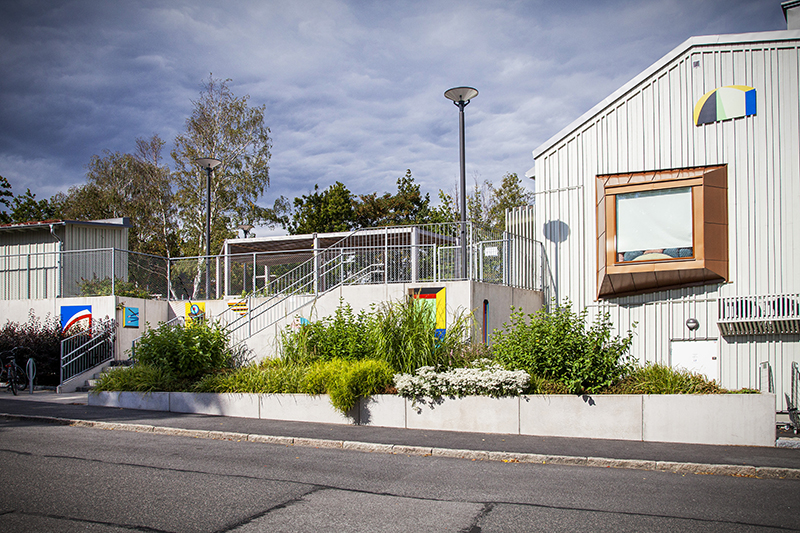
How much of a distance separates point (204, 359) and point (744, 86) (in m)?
14.0

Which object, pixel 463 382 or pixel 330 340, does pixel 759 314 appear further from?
pixel 330 340

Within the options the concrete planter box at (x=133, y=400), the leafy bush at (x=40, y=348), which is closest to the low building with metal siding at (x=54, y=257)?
the leafy bush at (x=40, y=348)

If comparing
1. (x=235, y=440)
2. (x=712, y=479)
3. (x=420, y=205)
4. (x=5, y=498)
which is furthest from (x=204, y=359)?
(x=420, y=205)

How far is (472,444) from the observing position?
9289 millimetres

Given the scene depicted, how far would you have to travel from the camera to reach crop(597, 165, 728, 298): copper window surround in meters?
13.6

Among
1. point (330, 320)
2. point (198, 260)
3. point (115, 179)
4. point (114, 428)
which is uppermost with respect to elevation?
point (115, 179)

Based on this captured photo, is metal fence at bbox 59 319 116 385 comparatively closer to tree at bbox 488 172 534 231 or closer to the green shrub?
the green shrub

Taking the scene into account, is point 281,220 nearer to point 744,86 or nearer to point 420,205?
point 420,205

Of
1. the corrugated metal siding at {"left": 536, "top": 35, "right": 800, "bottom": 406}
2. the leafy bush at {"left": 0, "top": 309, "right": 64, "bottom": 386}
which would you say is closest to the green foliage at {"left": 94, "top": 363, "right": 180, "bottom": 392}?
the leafy bush at {"left": 0, "top": 309, "right": 64, "bottom": 386}

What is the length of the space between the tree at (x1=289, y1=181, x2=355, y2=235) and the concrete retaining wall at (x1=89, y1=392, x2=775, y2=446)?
25.9m

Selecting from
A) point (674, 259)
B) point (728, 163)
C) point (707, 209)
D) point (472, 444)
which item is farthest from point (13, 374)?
point (728, 163)

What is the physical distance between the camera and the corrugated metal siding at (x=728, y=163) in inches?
521

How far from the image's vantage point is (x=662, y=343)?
14039 millimetres

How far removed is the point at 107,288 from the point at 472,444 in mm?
14683
